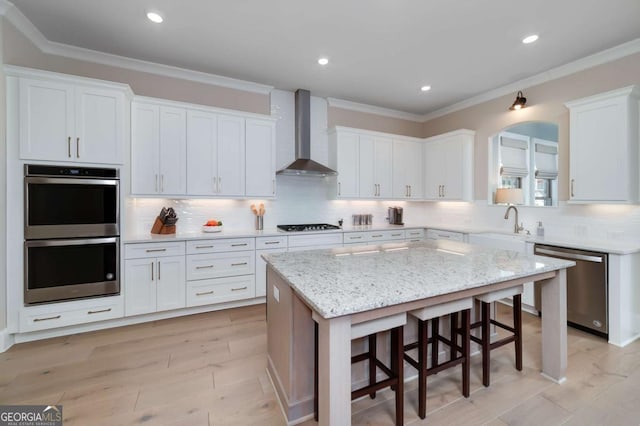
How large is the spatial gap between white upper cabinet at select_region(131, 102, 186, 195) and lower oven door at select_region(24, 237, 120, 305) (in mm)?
738

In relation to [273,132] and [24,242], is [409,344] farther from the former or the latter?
[24,242]

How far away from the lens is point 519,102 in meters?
3.68

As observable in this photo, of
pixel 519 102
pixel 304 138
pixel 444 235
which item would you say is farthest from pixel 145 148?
pixel 519 102

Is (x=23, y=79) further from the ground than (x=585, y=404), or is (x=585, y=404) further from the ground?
(x=23, y=79)

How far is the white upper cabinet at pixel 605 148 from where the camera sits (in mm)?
2719

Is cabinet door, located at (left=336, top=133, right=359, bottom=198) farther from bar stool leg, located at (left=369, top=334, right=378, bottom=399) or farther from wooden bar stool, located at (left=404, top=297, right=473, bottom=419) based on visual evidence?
bar stool leg, located at (left=369, top=334, right=378, bottom=399)

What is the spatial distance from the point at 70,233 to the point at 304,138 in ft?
9.65

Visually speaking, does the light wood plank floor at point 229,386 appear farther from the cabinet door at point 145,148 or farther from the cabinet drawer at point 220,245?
the cabinet door at point 145,148

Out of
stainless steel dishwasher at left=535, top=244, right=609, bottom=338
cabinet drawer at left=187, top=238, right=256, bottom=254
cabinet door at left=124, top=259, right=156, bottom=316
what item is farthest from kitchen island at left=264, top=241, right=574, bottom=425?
cabinet door at left=124, top=259, right=156, bottom=316

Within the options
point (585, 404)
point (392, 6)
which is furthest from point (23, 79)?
point (585, 404)

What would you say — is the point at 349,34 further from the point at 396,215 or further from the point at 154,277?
the point at 154,277

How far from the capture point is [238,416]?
1719mm

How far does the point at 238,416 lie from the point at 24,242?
2.45 metres

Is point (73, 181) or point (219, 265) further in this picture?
point (219, 265)
